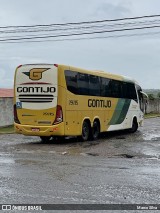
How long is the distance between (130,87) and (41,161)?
12937 mm

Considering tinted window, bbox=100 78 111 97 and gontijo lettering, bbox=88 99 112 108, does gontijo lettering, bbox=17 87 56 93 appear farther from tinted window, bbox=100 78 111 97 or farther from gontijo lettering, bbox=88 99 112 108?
tinted window, bbox=100 78 111 97

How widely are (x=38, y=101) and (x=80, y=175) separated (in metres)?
7.93

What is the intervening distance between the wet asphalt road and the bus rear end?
1.38 m

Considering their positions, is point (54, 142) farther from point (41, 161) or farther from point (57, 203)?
point (57, 203)

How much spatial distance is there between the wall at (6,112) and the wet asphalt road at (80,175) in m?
12.4

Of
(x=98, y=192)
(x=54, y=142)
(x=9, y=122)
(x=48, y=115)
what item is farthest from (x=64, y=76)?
(x=9, y=122)

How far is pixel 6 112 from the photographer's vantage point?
95.3 ft

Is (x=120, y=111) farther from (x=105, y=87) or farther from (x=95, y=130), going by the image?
(x=95, y=130)

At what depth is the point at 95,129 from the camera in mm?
20406

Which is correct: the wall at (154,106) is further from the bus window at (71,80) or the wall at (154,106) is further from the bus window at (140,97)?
the bus window at (71,80)

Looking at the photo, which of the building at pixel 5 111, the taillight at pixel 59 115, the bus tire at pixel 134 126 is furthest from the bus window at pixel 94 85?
the building at pixel 5 111

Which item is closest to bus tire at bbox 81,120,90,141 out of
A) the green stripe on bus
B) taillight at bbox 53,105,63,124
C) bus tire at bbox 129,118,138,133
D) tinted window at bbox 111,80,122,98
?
taillight at bbox 53,105,63,124

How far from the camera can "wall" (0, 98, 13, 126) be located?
28578 mm

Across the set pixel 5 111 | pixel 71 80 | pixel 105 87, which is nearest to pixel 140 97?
pixel 105 87
